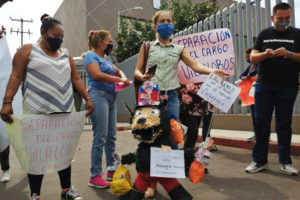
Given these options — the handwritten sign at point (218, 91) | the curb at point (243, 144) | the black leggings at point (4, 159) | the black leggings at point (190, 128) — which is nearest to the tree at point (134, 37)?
the curb at point (243, 144)

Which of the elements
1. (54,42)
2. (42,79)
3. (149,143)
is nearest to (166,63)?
(149,143)

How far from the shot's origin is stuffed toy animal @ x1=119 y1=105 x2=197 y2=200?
8.65 ft

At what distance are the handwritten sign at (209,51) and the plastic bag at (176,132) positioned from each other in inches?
46.5

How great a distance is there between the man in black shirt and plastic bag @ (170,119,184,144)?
4.71 ft

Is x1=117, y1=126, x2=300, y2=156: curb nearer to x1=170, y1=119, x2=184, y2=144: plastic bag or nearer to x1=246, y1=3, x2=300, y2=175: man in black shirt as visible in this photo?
x1=246, y1=3, x2=300, y2=175: man in black shirt

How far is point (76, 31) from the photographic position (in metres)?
22.2

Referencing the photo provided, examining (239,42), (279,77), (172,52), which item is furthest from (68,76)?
(239,42)

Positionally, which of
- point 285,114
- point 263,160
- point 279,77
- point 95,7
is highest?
point 95,7

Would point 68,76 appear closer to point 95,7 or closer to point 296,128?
point 296,128

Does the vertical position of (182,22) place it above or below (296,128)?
above

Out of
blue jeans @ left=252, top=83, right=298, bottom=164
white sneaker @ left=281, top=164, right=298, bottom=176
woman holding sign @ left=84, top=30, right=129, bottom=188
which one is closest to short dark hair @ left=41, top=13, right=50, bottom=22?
woman holding sign @ left=84, top=30, right=129, bottom=188

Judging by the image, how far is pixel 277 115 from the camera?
364cm

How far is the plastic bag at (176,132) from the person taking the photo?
8.98ft

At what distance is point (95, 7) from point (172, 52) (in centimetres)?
1866
